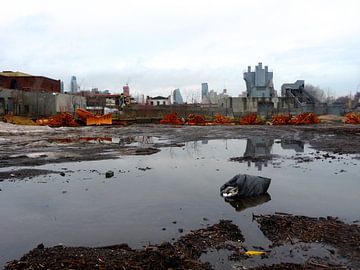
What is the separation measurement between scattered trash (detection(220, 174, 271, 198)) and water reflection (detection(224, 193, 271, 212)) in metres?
0.16

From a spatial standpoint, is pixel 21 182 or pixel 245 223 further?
pixel 21 182

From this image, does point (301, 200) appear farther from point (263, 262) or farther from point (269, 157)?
point (269, 157)

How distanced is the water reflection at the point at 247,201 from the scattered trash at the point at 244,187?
0.51ft

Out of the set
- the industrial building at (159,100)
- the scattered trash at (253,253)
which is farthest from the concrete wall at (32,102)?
the industrial building at (159,100)

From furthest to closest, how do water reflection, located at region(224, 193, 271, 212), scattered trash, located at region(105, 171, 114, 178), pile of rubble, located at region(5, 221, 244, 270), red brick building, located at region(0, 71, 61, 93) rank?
red brick building, located at region(0, 71, 61, 93)
scattered trash, located at region(105, 171, 114, 178)
water reflection, located at region(224, 193, 271, 212)
pile of rubble, located at region(5, 221, 244, 270)

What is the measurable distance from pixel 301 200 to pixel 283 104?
58926mm

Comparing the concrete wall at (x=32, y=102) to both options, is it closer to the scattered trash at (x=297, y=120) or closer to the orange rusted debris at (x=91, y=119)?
the orange rusted debris at (x=91, y=119)

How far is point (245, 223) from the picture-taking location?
6211 mm

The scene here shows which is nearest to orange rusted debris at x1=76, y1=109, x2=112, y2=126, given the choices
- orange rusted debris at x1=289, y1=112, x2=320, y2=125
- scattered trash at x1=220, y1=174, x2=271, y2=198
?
orange rusted debris at x1=289, y1=112, x2=320, y2=125

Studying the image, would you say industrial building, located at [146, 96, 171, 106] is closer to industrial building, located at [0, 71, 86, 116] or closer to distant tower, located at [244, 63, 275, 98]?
distant tower, located at [244, 63, 275, 98]

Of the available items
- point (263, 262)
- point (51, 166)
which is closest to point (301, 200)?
point (263, 262)

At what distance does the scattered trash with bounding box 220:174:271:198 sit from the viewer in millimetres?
7973

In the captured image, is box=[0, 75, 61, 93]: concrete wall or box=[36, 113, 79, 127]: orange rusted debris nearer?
box=[36, 113, 79, 127]: orange rusted debris

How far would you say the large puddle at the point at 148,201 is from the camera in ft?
18.9
